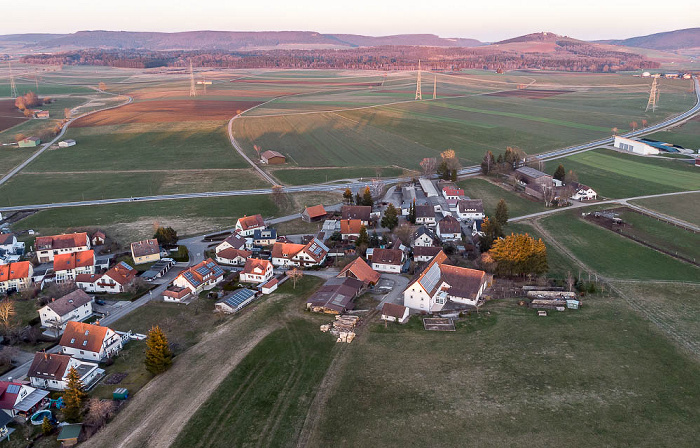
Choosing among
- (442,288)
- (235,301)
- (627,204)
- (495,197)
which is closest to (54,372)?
(235,301)

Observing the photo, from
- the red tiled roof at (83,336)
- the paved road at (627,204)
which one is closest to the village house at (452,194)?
the paved road at (627,204)

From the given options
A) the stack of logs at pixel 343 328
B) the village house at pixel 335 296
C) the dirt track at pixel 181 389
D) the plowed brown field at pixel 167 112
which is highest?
the plowed brown field at pixel 167 112

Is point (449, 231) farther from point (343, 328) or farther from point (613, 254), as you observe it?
point (343, 328)

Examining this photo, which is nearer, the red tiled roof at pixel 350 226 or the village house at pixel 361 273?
the village house at pixel 361 273

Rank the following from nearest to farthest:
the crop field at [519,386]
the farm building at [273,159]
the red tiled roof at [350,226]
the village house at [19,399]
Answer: the crop field at [519,386]
the village house at [19,399]
the red tiled roof at [350,226]
the farm building at [273,159]

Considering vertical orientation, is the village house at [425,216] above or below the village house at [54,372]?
above

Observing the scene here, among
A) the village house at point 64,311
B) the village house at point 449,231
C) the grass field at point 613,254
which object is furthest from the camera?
the village house at point 449,231

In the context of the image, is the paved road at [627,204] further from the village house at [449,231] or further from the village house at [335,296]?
the village house at [335,296]

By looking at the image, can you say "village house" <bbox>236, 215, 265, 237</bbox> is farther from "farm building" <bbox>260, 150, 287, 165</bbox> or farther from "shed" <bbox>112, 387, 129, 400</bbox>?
"farm building" <bbox>260, 150, 287, 165</bbox>
